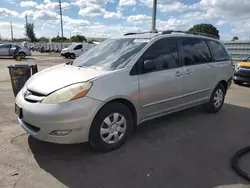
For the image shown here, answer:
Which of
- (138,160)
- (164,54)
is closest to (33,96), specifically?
(138,160)

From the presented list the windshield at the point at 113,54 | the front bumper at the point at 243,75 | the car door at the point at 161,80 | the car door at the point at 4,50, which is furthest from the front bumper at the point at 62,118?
the car door at the point at 4,50

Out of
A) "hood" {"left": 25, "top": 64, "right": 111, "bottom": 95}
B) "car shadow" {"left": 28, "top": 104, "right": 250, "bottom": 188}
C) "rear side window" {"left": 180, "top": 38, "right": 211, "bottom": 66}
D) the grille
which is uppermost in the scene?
"rear side window" {"left": 180, "top": 38, "right": 211, "bottom": 66}

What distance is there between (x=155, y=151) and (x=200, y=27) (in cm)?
3425

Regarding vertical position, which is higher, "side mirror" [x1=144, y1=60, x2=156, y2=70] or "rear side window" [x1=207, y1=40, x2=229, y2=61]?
"rear side window" [x1=207, y1=40, x2=229, y2=61]

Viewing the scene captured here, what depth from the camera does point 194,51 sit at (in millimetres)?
4750

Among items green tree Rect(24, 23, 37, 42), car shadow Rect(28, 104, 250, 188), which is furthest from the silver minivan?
green tree Rect(24, 23, 37, 42)

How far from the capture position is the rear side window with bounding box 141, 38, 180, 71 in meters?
3.89

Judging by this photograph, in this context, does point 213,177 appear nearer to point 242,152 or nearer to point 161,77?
point 242,152

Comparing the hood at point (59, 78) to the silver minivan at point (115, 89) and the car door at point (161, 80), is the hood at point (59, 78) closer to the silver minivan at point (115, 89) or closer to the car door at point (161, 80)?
the silver minivan at point (115, 89)

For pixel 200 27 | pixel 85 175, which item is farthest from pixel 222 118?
pixel 200 27

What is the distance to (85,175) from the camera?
9.37 ft

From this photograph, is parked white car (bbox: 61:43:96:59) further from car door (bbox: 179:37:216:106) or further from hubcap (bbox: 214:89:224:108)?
car door (bbox: 179:37:216:106)

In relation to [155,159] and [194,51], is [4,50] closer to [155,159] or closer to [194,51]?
[194,51]

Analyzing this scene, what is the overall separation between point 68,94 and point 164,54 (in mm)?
1970
